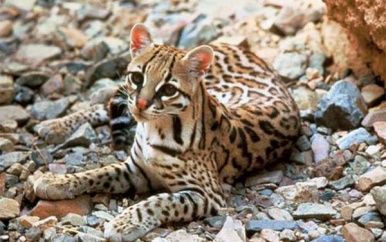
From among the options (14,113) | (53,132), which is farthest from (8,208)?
(14,113)

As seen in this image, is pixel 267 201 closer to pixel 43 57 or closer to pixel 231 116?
pixel 231 116

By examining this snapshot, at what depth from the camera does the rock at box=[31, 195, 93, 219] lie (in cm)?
546

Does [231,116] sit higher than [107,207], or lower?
higher

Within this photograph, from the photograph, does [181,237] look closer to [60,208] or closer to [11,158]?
[60,208]

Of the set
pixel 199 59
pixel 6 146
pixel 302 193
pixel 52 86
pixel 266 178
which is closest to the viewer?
pixel 199 59

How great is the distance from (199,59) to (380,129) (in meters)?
1.41

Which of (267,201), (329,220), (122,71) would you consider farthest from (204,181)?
(122,71)

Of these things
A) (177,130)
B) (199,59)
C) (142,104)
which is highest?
(199,59)

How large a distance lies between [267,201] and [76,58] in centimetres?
304

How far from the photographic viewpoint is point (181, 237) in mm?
5152

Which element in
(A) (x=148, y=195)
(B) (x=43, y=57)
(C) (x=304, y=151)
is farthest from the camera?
(B) (x=43, y=57)

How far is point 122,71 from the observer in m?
7.52

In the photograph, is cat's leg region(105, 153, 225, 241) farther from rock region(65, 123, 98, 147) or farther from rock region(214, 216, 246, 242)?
rock region(65, 123, 98, 147)

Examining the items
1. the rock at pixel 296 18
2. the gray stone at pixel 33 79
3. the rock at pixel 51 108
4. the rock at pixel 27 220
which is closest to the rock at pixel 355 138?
the rock at pixel 296 18
